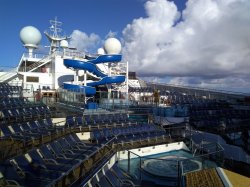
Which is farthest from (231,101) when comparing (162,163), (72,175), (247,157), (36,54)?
(72,175)

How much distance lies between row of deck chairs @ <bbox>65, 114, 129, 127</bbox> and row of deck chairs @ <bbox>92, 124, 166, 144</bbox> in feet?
3.31

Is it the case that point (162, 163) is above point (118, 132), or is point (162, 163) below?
below

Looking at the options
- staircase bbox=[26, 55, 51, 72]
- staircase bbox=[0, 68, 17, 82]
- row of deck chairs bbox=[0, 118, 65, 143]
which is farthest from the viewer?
staircase bbox=[26, 55, 51, 72]

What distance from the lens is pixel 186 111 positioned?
1931cm

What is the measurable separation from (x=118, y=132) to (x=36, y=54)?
73.6ft

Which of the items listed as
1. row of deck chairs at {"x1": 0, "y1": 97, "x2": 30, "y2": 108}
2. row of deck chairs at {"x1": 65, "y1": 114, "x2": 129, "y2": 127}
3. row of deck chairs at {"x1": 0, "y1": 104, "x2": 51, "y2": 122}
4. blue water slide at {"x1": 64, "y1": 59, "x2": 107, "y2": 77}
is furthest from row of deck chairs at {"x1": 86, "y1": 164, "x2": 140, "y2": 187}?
blue water slide at {"x1": 64, "y1": 59, "x2": 107, "y2": 77}

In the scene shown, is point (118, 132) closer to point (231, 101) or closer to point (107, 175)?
point (107, 175)

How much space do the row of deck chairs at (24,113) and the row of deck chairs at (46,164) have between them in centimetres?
457

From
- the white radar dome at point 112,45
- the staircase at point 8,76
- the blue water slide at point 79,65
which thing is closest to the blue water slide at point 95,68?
the blue water slide at point 79,65

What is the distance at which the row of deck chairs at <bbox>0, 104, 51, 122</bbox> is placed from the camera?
13.0m

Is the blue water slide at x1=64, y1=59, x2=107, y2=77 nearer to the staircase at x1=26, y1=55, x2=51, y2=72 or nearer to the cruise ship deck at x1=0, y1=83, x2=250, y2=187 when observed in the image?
the cruise ship deck at x1=0, y1=83, x2=250, y2=187

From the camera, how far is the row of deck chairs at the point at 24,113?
13000mm

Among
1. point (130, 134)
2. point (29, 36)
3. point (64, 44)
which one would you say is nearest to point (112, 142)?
point (130, 134)

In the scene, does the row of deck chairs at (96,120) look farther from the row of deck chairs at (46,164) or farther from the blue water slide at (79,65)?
the blue water slide at (79,65)
